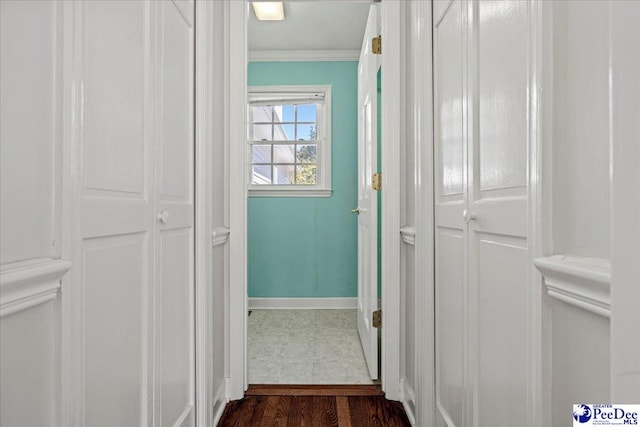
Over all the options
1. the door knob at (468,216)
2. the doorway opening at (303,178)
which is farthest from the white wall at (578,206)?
the doorway opening at (303,178)

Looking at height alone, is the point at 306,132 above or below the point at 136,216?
above

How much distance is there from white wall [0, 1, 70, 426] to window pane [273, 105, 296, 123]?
3.24 metres

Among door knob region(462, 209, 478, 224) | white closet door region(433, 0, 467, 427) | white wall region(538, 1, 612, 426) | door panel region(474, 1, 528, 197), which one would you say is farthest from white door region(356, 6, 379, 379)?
white wall region(538, 1, 612, 426)

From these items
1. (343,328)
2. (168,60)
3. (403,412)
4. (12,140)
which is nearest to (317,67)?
(343,328)

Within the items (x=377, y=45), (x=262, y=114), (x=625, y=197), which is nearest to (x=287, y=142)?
(x=262, y=114)

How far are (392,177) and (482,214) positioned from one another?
90 centimetres

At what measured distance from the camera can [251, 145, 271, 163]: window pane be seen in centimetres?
392

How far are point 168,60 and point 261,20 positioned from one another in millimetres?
2074

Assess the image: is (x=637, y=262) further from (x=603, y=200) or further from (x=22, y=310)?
(x=22, y=310)

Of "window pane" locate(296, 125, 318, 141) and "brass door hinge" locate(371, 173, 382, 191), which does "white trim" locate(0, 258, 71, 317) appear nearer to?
"brass door hinge" locate(371, 173, 382, 191)

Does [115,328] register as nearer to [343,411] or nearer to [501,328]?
[501,328]

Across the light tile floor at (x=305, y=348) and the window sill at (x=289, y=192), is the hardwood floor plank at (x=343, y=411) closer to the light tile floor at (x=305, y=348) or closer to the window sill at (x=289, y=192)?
the light tile floor at (x=305, y=348)

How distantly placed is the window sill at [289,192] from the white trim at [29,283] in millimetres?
3084

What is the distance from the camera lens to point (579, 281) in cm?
65
